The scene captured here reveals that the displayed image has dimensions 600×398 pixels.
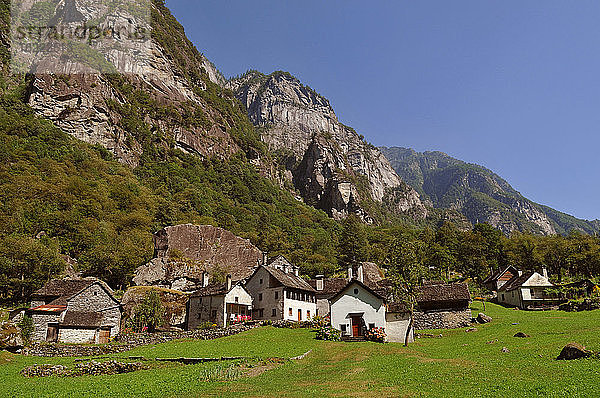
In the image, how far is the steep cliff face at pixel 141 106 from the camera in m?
118

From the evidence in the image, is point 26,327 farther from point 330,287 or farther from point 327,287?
point 330,287

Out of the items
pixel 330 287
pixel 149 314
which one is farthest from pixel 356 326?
pixel 149 314

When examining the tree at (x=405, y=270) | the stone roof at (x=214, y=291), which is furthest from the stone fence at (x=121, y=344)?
the tree at (x=405, y=270)

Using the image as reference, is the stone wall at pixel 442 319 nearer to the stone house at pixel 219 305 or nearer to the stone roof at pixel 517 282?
the stone house at pixel 219 305

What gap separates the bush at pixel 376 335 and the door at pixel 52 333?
3305 cm

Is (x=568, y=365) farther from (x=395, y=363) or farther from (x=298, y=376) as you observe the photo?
(x=298, y=376)

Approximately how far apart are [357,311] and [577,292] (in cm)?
3987

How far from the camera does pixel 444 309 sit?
4516 cm

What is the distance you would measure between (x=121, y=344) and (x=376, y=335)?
24160 mm

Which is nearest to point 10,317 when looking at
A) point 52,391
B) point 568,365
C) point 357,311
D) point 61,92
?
point 52,391

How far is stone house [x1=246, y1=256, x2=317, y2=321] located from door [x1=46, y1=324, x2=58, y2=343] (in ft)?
79.3

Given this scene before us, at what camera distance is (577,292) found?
59.1m

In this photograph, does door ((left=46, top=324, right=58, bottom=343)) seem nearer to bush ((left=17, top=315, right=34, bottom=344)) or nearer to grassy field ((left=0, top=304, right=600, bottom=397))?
bush ((left=17, top=315, right=34, bottom=344))

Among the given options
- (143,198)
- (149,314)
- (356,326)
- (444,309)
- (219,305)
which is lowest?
(356,326)
